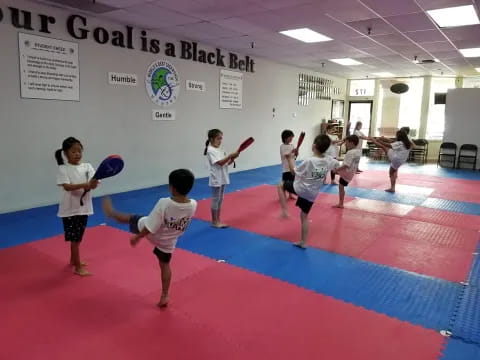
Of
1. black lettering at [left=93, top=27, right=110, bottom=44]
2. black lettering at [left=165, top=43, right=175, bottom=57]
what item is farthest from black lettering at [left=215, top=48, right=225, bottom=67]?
black lettering at [left=93, top=27, right=110, bottom=44]

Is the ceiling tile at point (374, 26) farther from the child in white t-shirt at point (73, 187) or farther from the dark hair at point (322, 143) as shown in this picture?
the child in white t-shirt at point (73, 187)

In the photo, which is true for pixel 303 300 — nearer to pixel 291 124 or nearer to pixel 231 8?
pixel 231 8

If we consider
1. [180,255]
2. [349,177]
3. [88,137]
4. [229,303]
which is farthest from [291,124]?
[229,303]

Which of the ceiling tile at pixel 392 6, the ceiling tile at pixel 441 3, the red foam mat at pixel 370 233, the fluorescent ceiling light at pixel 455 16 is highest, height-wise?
the fluorescent ceiling light at pixel 455 16

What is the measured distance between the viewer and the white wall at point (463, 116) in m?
10.7

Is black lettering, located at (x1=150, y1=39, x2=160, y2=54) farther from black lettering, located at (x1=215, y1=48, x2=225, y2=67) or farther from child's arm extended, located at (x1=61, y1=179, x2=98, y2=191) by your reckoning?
child's arm extended, located at (x1=61, y1=179, x2=98, y2=191)

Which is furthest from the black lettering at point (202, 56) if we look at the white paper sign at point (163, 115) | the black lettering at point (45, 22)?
the black lettering at point (45, 22)

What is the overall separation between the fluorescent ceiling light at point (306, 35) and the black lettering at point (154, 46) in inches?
88.6

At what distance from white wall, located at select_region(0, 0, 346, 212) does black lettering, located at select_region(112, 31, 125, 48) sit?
96mm

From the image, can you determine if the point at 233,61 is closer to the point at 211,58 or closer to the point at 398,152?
the point at 211,58

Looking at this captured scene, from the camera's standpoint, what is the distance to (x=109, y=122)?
6109mm

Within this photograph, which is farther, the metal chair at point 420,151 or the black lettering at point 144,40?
the metal chair at point 420,151

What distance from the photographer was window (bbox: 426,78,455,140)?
12352 millimetres

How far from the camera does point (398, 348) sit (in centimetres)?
230
